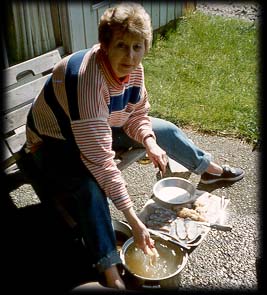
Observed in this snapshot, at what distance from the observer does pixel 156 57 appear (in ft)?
16.7

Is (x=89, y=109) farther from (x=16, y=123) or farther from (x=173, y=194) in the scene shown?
(x=173, y=194)

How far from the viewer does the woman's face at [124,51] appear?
7.01ft

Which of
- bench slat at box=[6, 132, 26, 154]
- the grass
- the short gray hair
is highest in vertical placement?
the short gray hair

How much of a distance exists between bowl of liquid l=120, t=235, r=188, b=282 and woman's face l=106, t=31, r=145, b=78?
85 centimetres

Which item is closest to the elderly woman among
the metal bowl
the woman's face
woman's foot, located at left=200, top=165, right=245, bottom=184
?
the woman's face

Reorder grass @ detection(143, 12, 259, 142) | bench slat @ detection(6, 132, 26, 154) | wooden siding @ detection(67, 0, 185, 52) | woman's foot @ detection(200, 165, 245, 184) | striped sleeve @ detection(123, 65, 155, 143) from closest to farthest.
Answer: striped sleeve @ detection(123, 65, 155, 143) < bench slat @ detection(6, 132, 26, 154) < woman's foot @ detection(200, 165, 245, 184) < grass @ detection(143, 12, 259, 142) < wooden siding @ detection(67, 0, 185, 52)

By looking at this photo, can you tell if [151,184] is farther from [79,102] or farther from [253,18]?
[253,18]

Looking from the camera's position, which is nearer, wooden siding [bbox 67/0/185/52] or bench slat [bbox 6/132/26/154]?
bench slat [bbox 6/132/26/154]

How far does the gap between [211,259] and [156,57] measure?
117 inches

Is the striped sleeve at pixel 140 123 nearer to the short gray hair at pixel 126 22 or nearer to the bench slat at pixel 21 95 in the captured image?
the short gray hair at pixel 126 22

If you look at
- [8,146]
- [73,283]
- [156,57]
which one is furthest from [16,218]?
[156,57]

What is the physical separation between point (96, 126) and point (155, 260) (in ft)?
2.41

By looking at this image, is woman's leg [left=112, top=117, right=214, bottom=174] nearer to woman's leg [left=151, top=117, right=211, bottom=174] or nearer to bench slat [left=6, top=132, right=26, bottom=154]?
woman's leg [left=151, top=117, right=211, bottom=174]

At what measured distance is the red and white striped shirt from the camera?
214 centimetres
